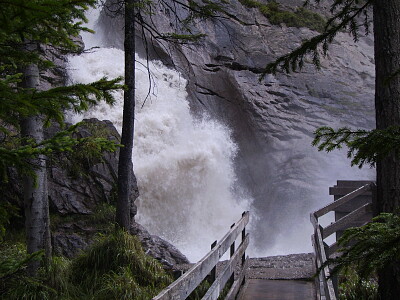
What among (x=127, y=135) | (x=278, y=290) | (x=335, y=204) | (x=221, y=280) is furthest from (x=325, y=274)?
(x=127, y=135)

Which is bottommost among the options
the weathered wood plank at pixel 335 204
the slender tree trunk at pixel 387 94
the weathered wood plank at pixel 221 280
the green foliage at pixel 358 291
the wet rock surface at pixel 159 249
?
the wet rock surface at pixel 159 249

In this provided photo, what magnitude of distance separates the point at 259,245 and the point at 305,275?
333 inches

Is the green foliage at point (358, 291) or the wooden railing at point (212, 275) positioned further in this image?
the green foliage at point (358, 291)

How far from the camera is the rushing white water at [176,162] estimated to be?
14019 mm

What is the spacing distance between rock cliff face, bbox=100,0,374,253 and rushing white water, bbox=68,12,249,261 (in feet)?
3.11

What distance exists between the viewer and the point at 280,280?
7.72m

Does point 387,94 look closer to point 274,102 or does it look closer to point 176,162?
point 176,162

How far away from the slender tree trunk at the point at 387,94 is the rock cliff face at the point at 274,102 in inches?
459

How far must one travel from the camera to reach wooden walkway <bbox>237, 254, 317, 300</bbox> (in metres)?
6.65

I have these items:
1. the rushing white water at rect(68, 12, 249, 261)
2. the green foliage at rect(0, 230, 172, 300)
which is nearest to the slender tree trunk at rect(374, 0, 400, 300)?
the green foliage at rect(0, 230, 172, 300)

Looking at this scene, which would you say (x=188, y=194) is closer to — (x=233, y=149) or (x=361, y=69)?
(x=233, y=149)

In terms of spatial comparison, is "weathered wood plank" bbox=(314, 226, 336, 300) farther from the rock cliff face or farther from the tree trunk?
the rock cliff face

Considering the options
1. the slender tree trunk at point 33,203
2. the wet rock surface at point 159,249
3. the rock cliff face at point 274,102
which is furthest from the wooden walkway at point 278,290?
the rock cliff face at point 274,102

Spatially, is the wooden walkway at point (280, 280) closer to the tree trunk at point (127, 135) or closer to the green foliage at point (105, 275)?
the green foliage at point (105, 275)
